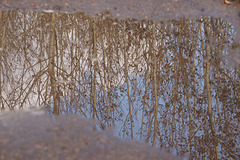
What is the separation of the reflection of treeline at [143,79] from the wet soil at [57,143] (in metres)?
0.62

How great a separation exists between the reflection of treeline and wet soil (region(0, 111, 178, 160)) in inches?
24.4

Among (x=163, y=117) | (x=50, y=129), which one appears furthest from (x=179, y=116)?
(x=50, y=129)

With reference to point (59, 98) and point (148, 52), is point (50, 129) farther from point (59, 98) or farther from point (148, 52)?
point (148, 52)

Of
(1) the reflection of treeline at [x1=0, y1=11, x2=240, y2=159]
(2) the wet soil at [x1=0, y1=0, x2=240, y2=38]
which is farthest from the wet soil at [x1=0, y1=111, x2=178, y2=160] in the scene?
(2) the wet soil at [x1=0, y1=0, x2=240, y2=38]

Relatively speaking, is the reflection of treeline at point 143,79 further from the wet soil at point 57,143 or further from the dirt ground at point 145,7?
the wet soil at point 57,143

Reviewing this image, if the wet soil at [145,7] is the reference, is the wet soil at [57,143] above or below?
below

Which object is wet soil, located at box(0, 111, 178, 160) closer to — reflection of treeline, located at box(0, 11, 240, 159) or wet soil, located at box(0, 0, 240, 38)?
reflection of treeline, located at box(0, 11, 240, 159)

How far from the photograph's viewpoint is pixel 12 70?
2.45 metres

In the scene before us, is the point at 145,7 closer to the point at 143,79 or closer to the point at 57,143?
the point at 143,79

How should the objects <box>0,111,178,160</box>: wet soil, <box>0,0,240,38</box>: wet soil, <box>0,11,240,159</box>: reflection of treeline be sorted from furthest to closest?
<box>0,0,240,38</box>: wet soil → <box>0,11,240,159</box>: reflection of treeline → <box>0,111,178,160</box>: wet soil

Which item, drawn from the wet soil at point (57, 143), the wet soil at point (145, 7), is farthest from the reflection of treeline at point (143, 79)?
the wet soil at point (57, 143)

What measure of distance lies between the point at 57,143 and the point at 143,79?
1184mm

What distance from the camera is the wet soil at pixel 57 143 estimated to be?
98 cm

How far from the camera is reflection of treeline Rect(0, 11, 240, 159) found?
188 cm
